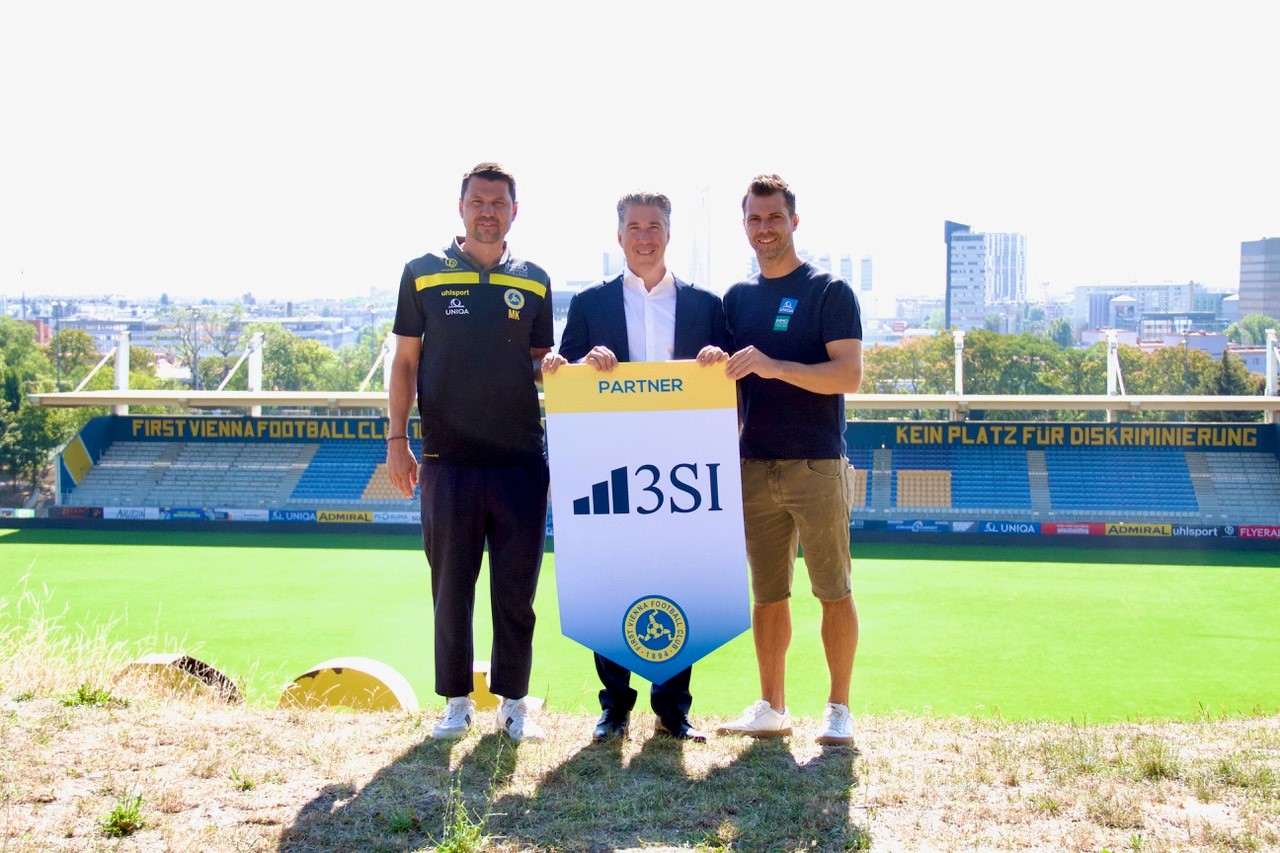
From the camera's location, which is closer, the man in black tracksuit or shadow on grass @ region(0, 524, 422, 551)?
the man in black tracksuit

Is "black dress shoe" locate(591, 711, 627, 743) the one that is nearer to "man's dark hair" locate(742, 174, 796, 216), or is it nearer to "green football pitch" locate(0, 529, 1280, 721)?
"man's dark hair" locate(742, 174, 796, 216)

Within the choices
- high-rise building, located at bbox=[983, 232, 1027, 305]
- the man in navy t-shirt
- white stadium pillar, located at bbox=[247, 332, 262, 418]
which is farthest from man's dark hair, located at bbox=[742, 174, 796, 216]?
high-rise building, located at bbox=[983, 232, 1027, 305]

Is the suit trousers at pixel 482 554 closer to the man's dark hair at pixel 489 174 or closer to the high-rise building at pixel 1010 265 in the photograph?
the man's dark hair at pixel 489 174

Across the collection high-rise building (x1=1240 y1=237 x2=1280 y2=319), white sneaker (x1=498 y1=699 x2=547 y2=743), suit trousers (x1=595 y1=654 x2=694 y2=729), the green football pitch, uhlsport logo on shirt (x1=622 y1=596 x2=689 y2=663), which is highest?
high-rise building (x1=1240 y1=237 x2=1280 y2=319)

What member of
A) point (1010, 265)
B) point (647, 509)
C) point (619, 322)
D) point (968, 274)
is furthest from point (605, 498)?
point (1010, 265)

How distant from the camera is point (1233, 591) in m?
15.0

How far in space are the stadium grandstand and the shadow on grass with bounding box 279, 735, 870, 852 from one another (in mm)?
16715

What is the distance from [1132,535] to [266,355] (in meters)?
50.1

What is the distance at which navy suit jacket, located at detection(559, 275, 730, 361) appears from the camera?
383 centimetres

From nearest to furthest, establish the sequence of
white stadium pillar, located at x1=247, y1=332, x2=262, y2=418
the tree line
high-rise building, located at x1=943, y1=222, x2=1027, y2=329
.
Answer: white stadium pillar, located at x1=247, y1=332, x2=262, y2=418 → the tree line → high-rise building, located at x1=943, y1=222, x2=1027, y2=329

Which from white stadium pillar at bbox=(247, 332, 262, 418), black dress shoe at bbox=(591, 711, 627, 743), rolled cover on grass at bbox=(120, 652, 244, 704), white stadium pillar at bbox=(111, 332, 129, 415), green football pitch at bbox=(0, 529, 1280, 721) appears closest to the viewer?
black dress shoe at bbox=(591, 711, 627, 743)

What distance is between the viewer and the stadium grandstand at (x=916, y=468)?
20.6m

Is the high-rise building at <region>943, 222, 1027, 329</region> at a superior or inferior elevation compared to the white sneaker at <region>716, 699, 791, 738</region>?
superior

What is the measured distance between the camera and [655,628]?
3.67 meters
